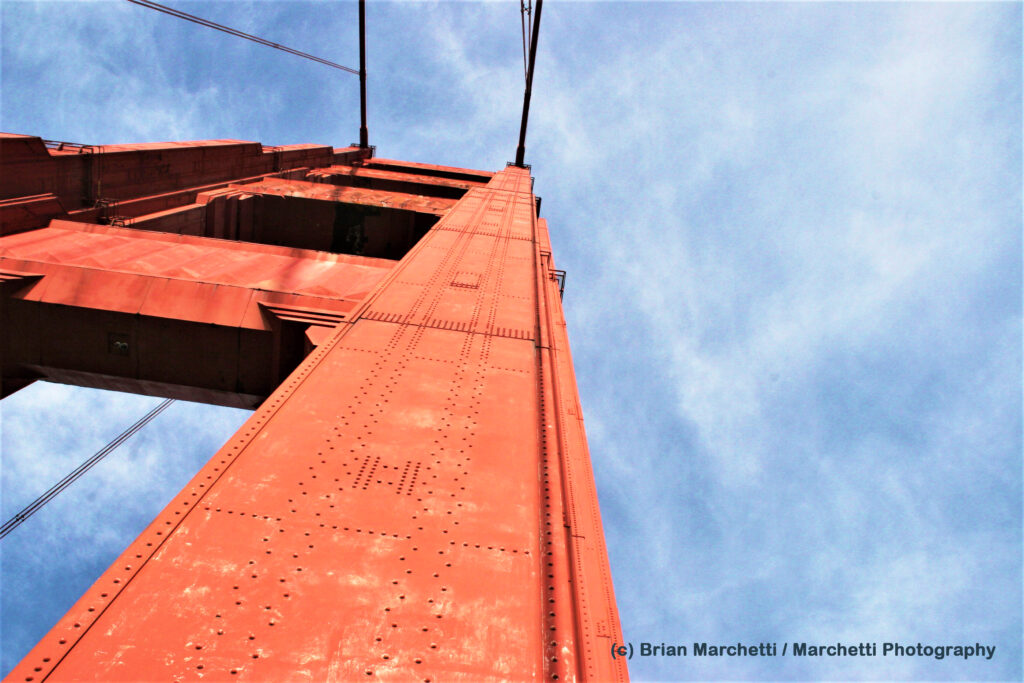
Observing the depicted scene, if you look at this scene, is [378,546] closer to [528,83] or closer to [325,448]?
[325,448]

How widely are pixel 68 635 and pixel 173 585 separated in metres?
0.51

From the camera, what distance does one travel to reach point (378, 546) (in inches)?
149

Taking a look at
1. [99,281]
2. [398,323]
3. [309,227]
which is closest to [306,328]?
[398,323]

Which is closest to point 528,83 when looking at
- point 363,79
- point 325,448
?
point 363,79

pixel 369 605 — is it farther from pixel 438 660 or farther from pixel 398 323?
pixel 398 323

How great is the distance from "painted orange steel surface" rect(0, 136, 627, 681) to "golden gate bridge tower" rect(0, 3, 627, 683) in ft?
0.05

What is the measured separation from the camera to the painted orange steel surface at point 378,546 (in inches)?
118

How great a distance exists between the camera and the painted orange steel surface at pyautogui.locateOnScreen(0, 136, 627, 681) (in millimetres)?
2988

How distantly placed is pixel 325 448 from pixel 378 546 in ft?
4.14

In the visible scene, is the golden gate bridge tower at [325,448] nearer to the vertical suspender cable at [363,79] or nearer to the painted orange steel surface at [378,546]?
the painted orange steel surface at [378,546]

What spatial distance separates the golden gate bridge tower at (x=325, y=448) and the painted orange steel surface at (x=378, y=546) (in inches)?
0.6

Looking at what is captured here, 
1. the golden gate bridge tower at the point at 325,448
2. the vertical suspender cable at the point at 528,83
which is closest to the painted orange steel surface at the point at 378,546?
the golden gate bridge tower at the point at 325,448

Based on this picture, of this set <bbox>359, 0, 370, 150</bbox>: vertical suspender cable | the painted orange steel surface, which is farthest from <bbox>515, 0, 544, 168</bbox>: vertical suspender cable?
the painted orange steel surface

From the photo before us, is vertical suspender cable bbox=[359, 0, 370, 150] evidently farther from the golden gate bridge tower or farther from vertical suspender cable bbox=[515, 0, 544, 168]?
the golden gate bridge tower
